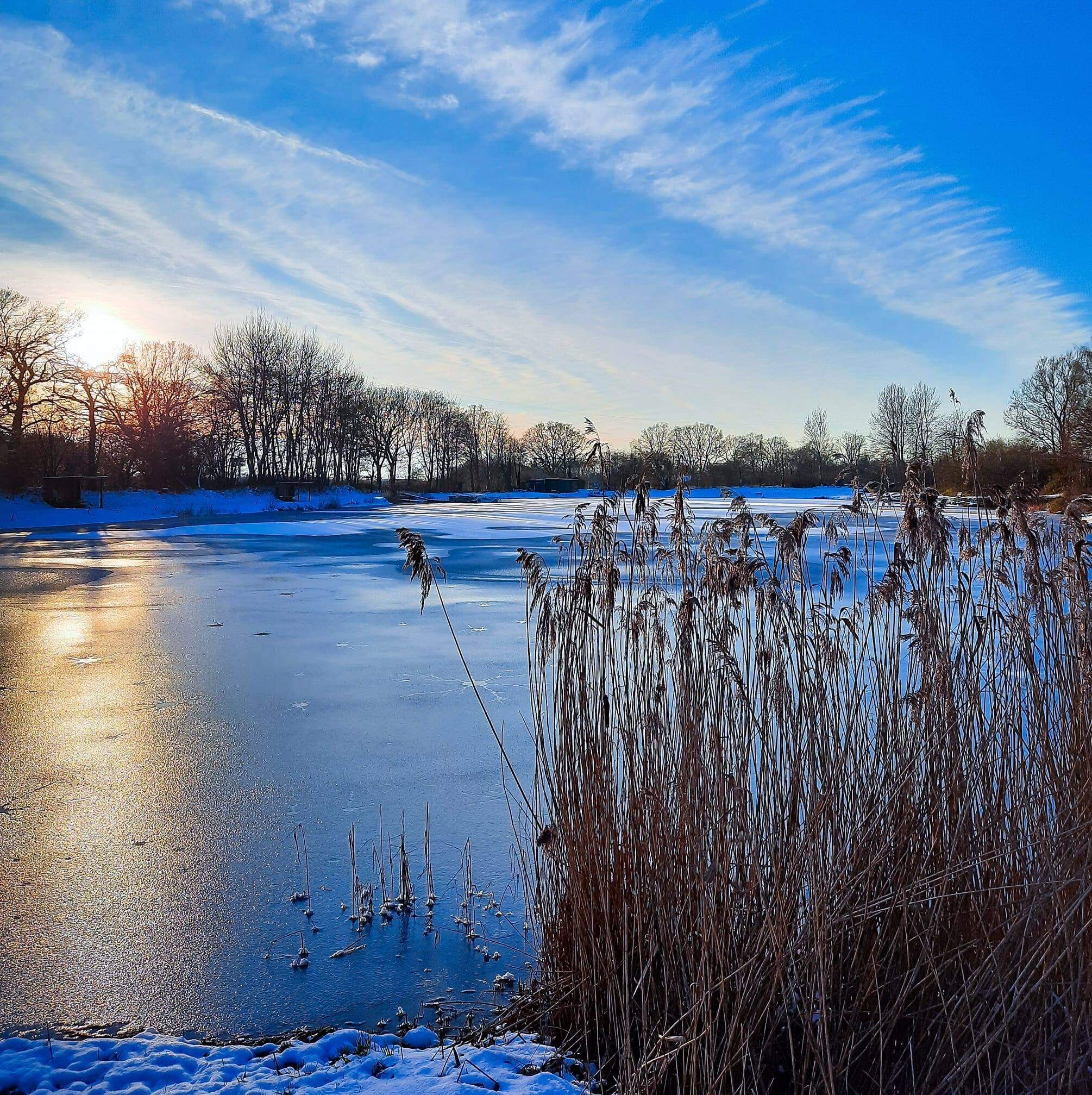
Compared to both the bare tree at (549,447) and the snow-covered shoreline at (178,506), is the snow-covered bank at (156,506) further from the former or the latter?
the bare tree at (549,447)

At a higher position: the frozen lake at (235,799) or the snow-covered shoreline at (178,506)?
the snow-covered shoreline at (178,506)

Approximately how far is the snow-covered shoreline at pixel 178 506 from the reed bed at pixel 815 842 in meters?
A: 16.5

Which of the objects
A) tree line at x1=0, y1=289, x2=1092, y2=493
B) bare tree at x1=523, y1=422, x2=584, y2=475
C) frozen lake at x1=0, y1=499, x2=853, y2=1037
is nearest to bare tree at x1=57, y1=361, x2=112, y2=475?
tree line at x1=0, y1=289, x2=1092, y2=493

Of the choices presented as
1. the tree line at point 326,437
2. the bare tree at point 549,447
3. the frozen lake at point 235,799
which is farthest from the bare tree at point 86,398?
the bare tree at point 549,447

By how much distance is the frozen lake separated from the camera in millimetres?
2672

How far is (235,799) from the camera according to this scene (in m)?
4.23

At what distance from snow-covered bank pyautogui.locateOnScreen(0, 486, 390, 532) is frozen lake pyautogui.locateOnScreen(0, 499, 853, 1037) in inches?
739

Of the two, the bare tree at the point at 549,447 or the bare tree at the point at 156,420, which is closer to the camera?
the bare tree at the point at 156,420

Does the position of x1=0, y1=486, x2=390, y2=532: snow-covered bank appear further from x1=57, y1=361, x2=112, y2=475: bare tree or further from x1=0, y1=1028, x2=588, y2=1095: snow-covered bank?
x1=0, y1=1028, x2=588, y2=1095: snow-covered bank

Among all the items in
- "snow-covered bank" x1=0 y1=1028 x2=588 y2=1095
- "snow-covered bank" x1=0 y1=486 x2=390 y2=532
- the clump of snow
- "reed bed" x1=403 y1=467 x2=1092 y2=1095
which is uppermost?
"snow-covered bank" x1=0 y1=486 x2=390 y2=532

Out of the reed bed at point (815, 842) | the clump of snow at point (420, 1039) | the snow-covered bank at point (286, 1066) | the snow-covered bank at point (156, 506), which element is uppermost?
the snow-covered bank at point (156, 506)

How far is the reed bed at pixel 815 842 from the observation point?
1.99 m

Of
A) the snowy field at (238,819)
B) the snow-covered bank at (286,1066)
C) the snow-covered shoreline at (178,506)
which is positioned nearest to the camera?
the snow-covered bank at (286,1066)

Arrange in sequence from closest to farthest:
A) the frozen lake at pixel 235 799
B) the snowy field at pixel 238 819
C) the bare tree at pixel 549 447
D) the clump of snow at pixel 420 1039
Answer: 1. the clump of snow at pixel 420 1039
2. the snowy field at pixel 238 819
3. the frozen lake at pixel 235 799
4. the bare tree at pixel 549 447
